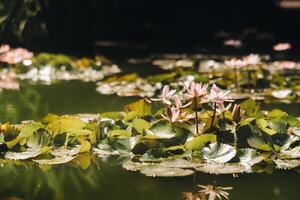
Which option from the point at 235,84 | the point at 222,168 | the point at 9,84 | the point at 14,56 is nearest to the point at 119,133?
the point at 222,168

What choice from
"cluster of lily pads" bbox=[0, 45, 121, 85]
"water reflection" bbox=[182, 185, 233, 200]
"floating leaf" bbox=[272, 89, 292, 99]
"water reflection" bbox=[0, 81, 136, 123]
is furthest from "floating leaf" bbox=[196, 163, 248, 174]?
"cluster of lily pads" bbox=[0, 45, 121, 85]

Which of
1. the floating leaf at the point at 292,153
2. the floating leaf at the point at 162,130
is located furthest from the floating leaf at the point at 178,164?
the floating leaf at the point at 292,153

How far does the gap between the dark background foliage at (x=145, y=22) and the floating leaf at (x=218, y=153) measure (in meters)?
3.98

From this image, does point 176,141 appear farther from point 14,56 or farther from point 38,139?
point 14,56

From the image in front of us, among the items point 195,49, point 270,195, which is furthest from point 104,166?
point 195,49

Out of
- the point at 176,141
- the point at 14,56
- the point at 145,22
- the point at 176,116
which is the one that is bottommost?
the point at 176,141

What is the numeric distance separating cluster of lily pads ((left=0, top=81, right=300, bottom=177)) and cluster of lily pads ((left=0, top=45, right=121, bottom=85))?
2.04m

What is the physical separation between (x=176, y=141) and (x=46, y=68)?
2694 mm

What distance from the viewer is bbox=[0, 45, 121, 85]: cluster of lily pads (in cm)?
448

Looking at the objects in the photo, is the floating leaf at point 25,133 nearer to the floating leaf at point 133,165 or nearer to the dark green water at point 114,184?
the dark green water at point 114,184

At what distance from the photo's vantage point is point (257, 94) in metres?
3.65

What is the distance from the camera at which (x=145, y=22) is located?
8.37m

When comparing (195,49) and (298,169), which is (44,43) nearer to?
(195,49)

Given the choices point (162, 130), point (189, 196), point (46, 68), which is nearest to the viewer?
point (189, 196)
